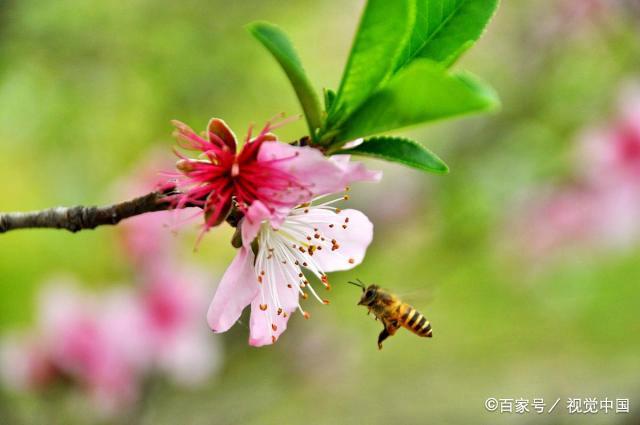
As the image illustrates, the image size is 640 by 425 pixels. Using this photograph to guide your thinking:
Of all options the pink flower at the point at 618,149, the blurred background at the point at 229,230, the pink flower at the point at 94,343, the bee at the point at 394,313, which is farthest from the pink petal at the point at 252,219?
the pink flower at the point at 618,149

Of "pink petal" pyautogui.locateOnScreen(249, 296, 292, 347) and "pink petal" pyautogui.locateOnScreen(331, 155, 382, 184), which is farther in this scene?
"pink petal" pyautogui.locateOnScreen(249, 296, 292, 347)

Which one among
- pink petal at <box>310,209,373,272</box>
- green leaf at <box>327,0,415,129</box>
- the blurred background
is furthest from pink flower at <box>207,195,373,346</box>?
the blurred background

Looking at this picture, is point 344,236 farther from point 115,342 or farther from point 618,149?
point 618,149

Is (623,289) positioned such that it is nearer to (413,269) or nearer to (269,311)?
(413,269)

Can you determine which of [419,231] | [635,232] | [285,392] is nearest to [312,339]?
[285,392]

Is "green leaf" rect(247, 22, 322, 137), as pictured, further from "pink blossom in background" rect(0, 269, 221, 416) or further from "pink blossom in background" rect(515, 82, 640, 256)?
"pink blossom in background" rect(515, 82, 640, 256)
